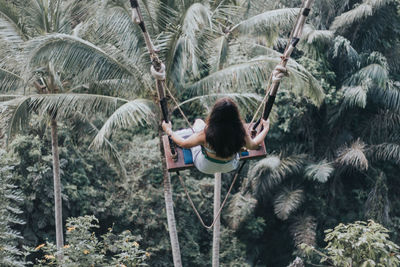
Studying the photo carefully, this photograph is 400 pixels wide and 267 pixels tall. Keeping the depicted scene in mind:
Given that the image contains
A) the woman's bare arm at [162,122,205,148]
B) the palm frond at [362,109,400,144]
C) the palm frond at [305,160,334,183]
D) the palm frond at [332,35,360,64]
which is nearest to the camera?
the woman's bare arm at [162,122,205,148]

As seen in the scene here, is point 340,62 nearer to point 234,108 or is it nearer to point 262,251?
point 262,251

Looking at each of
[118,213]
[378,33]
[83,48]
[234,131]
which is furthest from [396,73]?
[234,131]

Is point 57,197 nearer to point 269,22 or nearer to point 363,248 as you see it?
point 269,22

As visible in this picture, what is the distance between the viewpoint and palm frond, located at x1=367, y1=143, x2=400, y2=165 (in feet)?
50.9

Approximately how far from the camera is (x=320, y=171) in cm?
1499

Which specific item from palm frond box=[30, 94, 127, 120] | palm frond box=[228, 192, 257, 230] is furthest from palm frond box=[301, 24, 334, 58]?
palm frond box=[30, 94, 127, 120]

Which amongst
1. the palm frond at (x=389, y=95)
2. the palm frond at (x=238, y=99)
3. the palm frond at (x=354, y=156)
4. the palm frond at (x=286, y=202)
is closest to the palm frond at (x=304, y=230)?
the palm frond at (x=286, y=202)

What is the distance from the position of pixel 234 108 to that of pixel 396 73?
45.1 feet

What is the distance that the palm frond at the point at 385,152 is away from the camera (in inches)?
611

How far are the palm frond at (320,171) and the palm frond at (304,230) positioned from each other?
3.45ft

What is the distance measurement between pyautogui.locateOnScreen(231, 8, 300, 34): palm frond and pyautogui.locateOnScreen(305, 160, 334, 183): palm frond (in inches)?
188

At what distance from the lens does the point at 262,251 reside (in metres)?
16.6

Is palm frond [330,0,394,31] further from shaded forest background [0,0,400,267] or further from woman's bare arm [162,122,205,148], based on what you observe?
woman's bare arm [162,122,205,148]

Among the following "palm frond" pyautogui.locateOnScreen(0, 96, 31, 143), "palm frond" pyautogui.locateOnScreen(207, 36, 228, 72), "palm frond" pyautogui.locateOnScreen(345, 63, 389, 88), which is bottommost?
"palm frond" pyautogui.locateOnScreen(345, 63, 389, 88)
